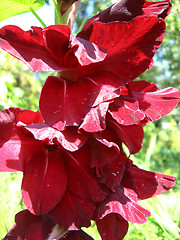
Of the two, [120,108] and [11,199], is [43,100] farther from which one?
[11,199]

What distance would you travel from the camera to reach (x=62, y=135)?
49cm

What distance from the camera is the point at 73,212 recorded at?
53cm

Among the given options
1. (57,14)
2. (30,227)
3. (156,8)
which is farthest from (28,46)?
(30,227)

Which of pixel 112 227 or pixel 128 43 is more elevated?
pixel 128 43

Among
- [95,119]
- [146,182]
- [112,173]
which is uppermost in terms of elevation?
[95,119]

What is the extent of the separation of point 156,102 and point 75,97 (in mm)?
188

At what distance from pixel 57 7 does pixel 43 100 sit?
0.23 meters

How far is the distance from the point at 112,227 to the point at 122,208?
8 cm

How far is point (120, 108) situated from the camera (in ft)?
1.73

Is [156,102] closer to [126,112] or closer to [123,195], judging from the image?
[126,112]

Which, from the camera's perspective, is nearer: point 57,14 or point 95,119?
point 95,119

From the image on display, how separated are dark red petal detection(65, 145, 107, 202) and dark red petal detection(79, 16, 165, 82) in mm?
169

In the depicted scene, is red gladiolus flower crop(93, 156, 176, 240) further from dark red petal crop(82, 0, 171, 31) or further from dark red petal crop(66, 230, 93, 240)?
dark red petal crop(82, 0, 171, 31)

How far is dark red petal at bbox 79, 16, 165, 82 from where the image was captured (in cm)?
49
